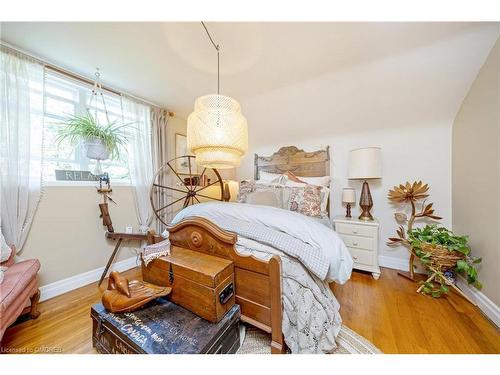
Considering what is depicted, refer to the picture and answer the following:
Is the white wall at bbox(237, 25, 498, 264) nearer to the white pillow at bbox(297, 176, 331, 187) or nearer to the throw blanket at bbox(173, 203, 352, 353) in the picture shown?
the white pillow at bbox(297, 176, 331, 187)

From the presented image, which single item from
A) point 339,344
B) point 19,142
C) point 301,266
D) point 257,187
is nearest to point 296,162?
point 257,187

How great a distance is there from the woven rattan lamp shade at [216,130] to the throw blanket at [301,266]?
21.3 inches

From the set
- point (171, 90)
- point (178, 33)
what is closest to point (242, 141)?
point (178, 33)

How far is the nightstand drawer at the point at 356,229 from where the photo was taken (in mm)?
2092

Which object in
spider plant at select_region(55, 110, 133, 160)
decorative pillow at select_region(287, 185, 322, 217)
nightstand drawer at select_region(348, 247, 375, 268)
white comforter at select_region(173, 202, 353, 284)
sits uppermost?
spider plant at select_region(55, 110, 133, 160)

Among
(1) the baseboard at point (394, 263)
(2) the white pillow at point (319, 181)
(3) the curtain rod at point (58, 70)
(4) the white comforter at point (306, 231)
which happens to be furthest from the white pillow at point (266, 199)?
(3) the curtain rod at point (58, 70)

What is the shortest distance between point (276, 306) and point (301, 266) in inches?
11.7

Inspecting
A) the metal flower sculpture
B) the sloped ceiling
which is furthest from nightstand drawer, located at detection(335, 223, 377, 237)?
the sloped ceiling

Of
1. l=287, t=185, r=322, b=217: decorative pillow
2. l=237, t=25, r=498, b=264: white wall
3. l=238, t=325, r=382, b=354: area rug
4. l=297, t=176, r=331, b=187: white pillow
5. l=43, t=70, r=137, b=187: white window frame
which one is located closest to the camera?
l=238, t=325, r=382, b=354: area rug

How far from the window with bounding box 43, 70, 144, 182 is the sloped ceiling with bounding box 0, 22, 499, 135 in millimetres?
198

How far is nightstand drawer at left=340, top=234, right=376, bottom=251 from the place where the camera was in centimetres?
210

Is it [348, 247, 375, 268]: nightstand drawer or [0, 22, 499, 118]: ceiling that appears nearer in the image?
[0, 22, 499, 118]: ceiling
